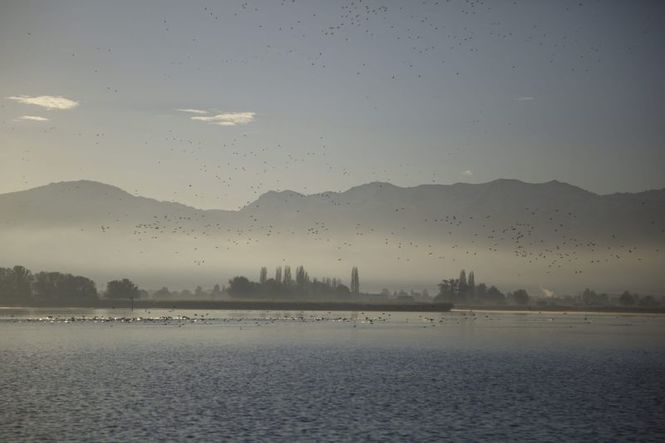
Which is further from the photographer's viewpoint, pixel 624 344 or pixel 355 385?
pixel 624 344

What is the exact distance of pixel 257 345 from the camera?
136 meters

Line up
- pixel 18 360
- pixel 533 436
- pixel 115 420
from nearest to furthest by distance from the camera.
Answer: pixel 533 436 < pixel 115 420 < pixel 18 360

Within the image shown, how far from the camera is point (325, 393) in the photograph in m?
70.6

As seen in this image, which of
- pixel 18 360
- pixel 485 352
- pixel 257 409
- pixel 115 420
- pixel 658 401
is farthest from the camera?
pixel 485 352

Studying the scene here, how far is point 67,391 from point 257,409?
19.6 metres

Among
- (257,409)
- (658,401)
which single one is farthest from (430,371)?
(257,409)

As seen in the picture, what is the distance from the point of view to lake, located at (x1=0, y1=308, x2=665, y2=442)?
52.0m

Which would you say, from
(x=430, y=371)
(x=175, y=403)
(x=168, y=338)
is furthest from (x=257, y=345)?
(x=175, y=403)

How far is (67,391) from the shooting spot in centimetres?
7006

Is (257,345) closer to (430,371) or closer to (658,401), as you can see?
(430,371)

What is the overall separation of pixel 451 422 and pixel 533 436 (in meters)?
6.73

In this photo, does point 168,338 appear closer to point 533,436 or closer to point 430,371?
point 430,371

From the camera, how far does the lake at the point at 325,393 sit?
171 ft

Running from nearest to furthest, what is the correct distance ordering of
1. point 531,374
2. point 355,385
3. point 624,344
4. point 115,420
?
point 115,420 < point 355,385 < point 531,374 < point 624,344
